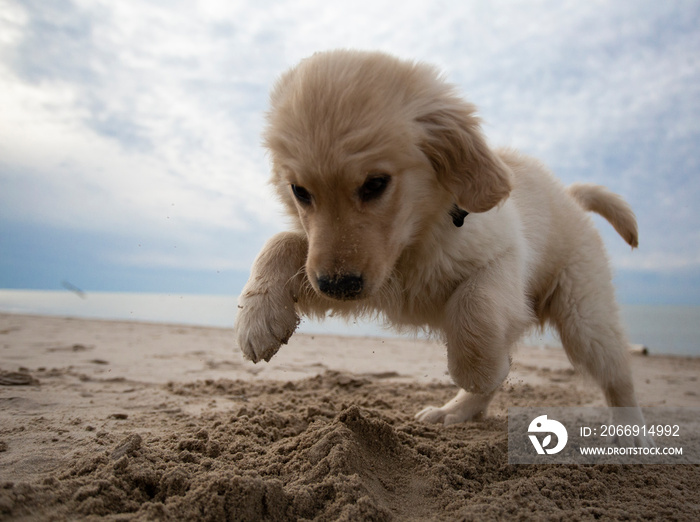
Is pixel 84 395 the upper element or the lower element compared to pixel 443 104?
lower

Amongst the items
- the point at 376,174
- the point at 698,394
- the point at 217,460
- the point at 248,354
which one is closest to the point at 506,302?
the point at 376,174

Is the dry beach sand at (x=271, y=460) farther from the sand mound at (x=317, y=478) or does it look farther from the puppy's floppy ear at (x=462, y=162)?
the puppy's floppy ear at (x=462, y=162)

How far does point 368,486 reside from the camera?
7.41 feet

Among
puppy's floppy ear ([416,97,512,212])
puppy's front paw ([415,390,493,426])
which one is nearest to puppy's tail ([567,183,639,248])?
puppy's front paw ([415,390,493,426])

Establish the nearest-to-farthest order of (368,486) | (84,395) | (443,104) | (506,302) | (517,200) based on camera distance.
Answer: (368,486) < (443,104) < (506,302) < (517,200) < (84,395)

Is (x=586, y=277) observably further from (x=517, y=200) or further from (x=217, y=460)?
(x=217, y=460)

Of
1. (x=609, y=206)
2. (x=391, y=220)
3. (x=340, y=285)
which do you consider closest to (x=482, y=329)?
(x=391, y=220)

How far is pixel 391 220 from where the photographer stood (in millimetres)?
2367

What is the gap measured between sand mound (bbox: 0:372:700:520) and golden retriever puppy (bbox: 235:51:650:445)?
489mm

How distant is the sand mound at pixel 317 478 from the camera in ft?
6.36

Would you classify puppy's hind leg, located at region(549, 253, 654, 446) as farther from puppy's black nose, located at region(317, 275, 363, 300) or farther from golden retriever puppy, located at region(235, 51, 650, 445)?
puppy's black nose, located at region(317, 275, 363, 300)

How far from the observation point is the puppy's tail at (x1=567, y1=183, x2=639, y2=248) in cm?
414

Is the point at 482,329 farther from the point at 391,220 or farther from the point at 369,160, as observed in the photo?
the point at 369,160

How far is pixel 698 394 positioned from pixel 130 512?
19.5ft
